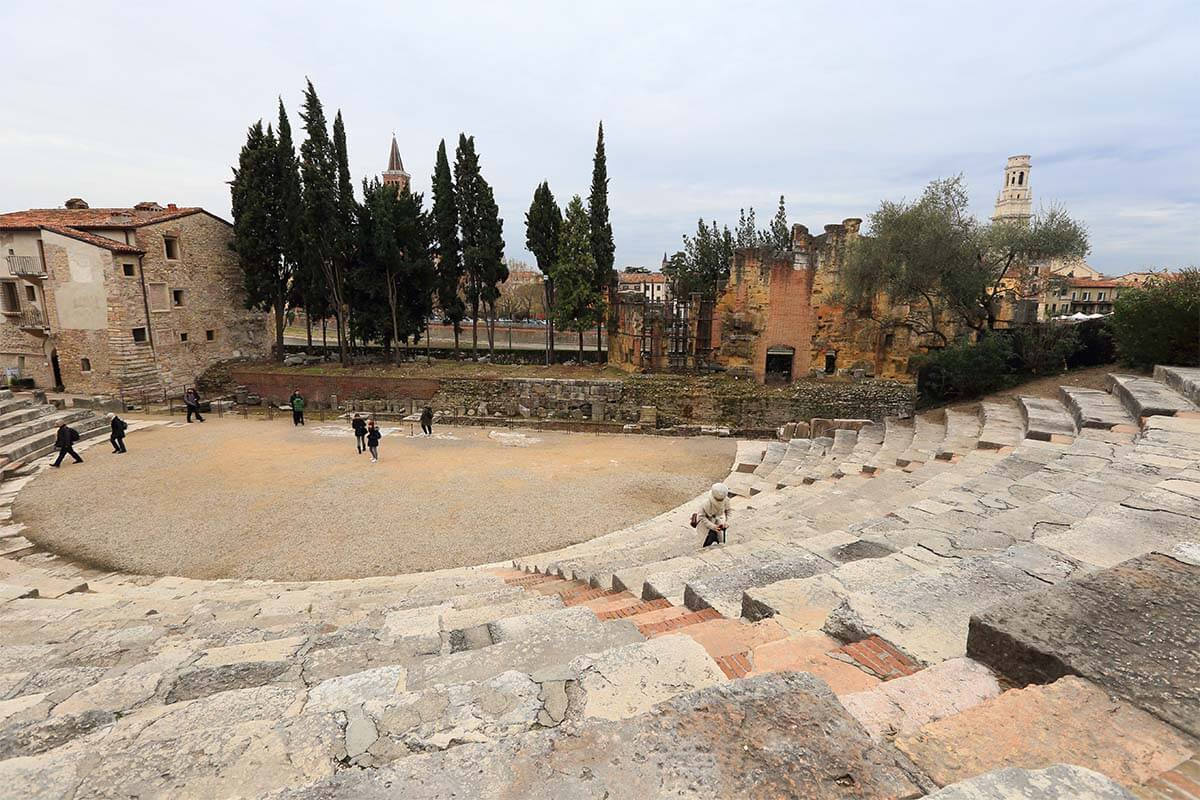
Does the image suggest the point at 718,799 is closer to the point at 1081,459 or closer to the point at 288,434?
the point at 1081,459

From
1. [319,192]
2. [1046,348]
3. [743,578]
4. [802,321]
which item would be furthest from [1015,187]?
[743,578]

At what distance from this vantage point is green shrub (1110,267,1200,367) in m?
9.85

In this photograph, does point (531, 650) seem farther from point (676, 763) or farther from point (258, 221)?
point (258, 221)

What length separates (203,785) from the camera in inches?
76.6

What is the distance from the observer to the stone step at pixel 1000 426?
899cm

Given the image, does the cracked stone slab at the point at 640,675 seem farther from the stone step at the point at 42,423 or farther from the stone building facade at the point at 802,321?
the stone building facade at the point at 802,321

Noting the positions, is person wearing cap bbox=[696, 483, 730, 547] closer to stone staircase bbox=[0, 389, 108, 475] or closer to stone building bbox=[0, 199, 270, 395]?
stone staircase bbox=[0, 389, 108, 475]

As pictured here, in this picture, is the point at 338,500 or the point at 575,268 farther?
the point at 575,268

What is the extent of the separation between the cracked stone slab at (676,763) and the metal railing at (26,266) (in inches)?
1194

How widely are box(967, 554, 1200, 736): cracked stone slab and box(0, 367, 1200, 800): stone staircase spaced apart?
0.01 m

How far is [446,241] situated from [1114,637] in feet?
93.7

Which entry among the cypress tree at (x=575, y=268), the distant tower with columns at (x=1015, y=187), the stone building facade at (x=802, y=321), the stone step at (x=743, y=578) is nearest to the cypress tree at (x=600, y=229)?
the cypress tree at (x=575, y=268)

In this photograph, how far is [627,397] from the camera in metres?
21.6

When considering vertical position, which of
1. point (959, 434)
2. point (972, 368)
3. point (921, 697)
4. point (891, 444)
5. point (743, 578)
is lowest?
point (891, 444)
